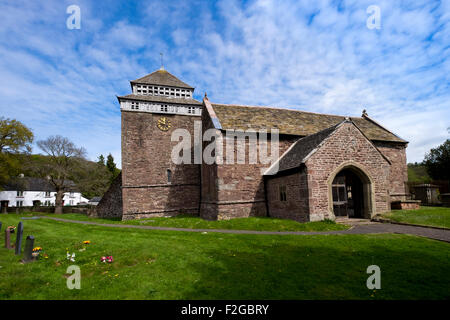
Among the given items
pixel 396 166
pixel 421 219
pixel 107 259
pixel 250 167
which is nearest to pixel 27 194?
pixel 250 167

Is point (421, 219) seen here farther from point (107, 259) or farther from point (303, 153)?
point (107, 259)

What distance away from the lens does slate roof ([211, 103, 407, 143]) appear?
19.9m

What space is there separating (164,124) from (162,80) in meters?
5.60

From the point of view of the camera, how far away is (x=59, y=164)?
37750 millimetres

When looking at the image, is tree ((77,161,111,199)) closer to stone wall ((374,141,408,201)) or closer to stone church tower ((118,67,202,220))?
stone church tower ((118,67,202,220))

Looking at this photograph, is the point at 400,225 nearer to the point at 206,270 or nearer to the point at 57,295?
the point at 206,270

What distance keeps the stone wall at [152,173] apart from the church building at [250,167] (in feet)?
0.31

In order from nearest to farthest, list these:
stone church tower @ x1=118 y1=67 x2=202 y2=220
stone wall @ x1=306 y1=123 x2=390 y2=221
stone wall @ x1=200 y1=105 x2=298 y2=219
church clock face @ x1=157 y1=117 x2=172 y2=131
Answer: stone wall @ x1=306 y1=123 x2=390 y2=221
stone wall @ x1=200 y1=105 x2=298 y2=219
stone church tower @ x1=118 y1=67 x2=202 y2=220
church clock face @ x1=157 y1=117 x2=172 y2=131

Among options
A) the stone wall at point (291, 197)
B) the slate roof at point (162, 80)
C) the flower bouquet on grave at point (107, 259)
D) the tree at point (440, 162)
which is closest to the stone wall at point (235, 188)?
the stone wall at point (291, 197)

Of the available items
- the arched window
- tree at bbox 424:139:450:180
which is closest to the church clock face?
the arched window

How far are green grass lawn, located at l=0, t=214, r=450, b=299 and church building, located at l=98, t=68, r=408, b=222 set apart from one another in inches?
220
